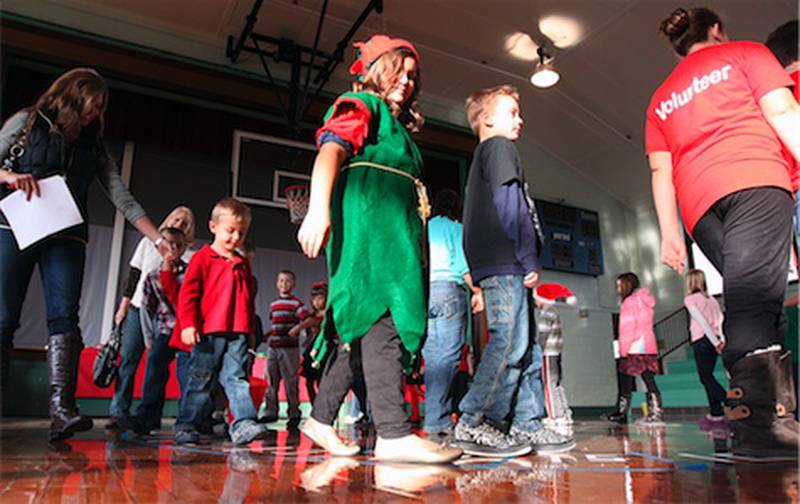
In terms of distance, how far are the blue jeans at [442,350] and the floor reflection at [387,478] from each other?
0.86m

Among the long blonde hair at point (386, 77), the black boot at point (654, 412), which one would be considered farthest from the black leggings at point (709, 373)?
the long blonde hair at point (386, 77)

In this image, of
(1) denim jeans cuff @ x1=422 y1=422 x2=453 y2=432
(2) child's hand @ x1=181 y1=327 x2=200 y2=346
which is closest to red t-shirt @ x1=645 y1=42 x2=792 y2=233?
(1) denim jeans cuff @ x1=422 y1=422 x2=453 y2=432

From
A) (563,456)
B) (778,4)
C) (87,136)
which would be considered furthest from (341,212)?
(778,4)

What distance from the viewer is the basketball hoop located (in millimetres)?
6469

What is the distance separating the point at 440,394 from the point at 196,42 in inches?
226

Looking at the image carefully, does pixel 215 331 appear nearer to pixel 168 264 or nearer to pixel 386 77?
pixel 168 264

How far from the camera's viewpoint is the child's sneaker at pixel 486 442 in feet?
5.02

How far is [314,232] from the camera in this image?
1220 millimetres

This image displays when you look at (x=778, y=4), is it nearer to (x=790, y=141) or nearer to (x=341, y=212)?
(x=790, y=141)

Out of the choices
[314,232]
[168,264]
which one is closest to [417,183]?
[314,232]

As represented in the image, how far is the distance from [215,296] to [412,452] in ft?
4.02

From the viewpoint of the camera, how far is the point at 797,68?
1.68 meters

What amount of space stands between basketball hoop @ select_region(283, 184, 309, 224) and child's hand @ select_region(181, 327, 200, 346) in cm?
440

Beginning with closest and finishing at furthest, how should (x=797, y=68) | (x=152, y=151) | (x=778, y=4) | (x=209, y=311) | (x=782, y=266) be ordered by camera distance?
(x=782, y=266) < (x=797, y=68) < (x=209, y=311) < (x=778, y=4) < (x=152, y=151)
